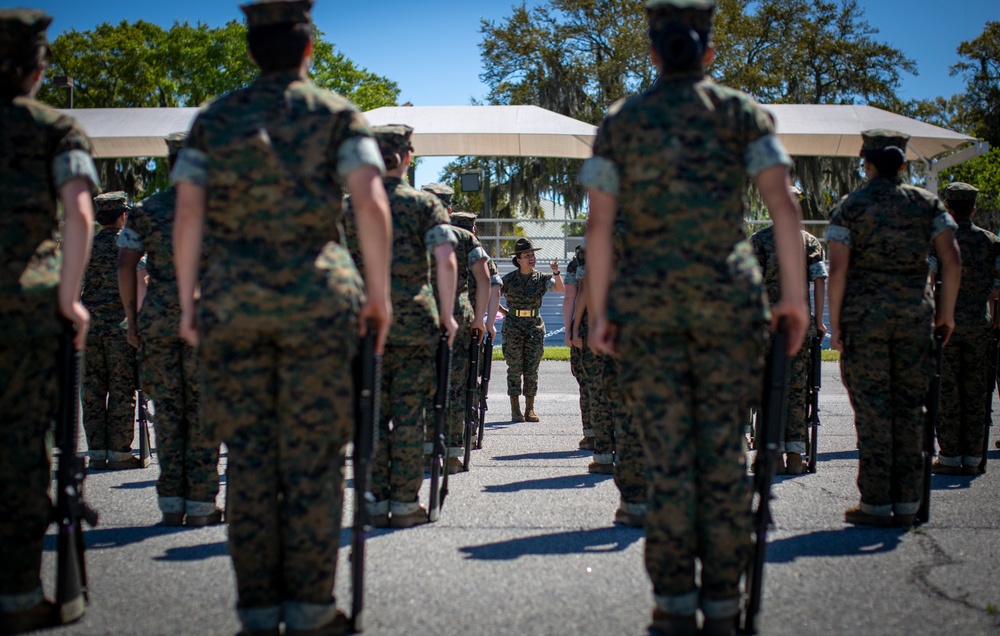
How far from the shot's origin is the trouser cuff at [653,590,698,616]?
3.91 meters

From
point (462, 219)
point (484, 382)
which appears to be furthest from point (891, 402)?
point (462, 219)

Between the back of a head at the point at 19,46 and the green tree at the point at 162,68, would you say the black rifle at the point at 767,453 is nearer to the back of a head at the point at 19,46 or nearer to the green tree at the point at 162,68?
the back of a head at the point at 19,46

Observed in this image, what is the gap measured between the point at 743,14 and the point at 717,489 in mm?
42321

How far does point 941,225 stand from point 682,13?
9.69 ft

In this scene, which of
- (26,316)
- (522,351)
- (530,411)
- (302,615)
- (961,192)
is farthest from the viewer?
(522,351)

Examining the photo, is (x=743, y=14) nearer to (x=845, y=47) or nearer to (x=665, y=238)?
(x=845, y=47)

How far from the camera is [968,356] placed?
8.35m

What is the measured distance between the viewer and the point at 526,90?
40.9m

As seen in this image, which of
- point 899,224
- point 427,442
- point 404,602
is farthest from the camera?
point 427,442

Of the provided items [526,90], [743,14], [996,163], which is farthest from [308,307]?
Answer: [996,163]

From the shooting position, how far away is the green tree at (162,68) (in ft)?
151

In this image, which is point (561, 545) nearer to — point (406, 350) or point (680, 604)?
point (406, 350)

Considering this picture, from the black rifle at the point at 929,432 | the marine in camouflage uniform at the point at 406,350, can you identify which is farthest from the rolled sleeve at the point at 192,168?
the black rifle at the point at 929,432

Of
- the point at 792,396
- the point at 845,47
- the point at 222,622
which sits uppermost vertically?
the point at 845,47
